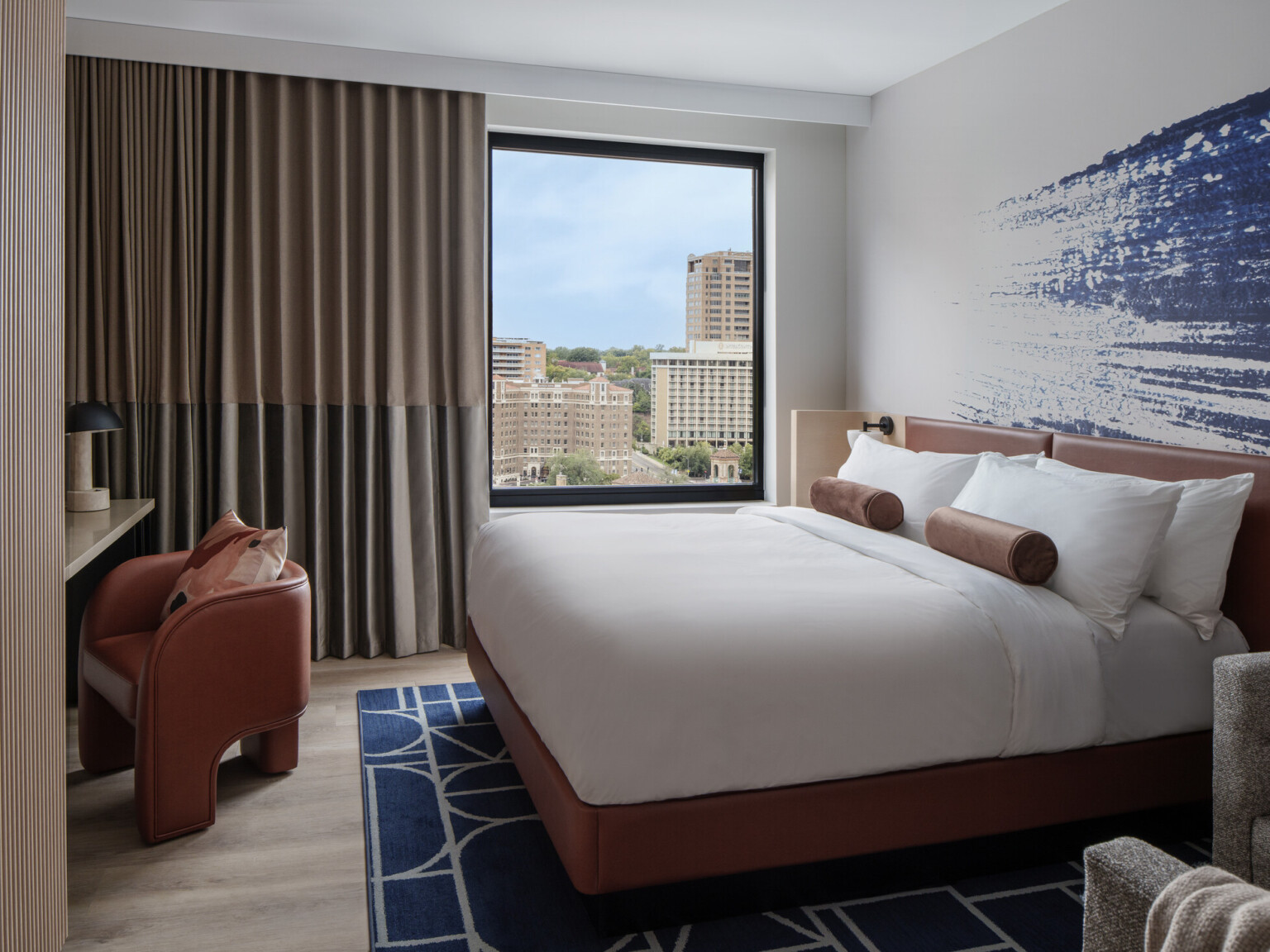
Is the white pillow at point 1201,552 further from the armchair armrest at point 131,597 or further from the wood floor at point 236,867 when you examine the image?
the armchair armrest at point 131,597

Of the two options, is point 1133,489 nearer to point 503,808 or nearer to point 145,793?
point 503,808

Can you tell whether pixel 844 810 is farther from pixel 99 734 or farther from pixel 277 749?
pixel 99 734

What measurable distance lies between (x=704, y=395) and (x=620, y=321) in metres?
0.59

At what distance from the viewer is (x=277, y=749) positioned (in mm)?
2764

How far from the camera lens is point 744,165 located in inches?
186

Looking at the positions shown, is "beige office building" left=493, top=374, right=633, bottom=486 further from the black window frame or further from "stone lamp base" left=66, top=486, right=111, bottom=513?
"stone lamp base" left=66, top=486, right=111, bottom=513

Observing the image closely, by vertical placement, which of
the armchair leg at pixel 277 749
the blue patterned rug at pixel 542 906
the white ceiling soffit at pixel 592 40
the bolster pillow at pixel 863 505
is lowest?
the blue patterned rug at pixel 542 906

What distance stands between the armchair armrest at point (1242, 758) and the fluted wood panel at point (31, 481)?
2267 mm

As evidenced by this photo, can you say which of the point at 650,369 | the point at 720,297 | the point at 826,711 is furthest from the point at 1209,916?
the point at 720,297

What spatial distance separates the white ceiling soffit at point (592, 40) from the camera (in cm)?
335

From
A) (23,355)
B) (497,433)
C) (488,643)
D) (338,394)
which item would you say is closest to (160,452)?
(338,394)

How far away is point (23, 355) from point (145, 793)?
1191 millimetres

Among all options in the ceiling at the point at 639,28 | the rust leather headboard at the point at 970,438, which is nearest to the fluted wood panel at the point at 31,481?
the ceiling at the point at 639,28

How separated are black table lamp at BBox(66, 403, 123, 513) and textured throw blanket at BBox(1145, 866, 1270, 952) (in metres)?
3.38
